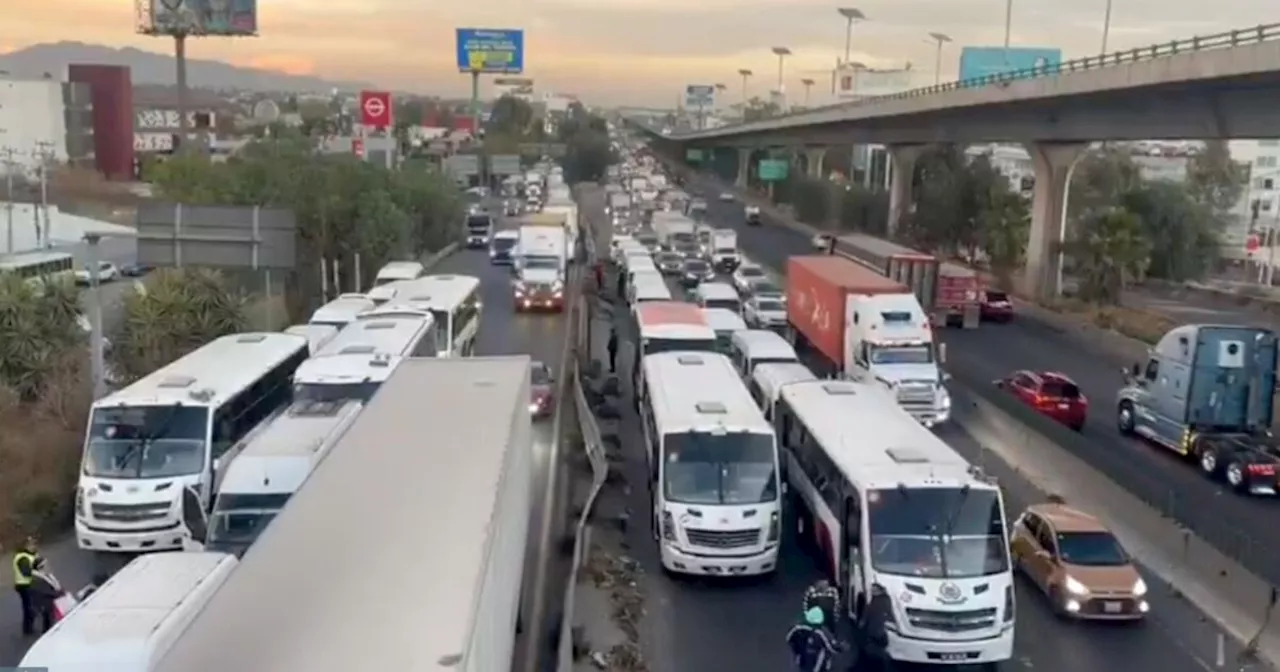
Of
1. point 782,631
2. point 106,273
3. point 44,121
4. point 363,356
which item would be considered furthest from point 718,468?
point 44,121

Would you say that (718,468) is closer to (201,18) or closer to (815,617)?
(815,617)

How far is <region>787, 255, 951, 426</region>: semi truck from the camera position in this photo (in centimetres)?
2522

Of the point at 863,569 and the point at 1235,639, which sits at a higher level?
the point at 863,569

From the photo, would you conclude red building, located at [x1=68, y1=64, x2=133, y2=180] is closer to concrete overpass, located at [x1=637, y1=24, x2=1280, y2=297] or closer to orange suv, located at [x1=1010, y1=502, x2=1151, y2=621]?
concrete overpass, located at [x1=637, y1=24, x2=1280, y2=297]

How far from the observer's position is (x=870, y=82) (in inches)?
4562

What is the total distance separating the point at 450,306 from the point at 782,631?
13.6 metres

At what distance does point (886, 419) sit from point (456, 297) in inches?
527

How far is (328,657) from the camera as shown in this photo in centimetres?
645

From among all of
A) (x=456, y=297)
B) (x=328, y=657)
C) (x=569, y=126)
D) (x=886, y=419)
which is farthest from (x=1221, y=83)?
(x=569, y=126)

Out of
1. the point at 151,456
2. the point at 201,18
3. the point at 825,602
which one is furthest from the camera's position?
the point at 201,18

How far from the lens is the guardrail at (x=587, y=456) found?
13.0 m

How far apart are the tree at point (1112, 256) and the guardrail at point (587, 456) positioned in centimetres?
2046

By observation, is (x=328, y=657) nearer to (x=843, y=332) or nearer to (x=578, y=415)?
(x=578, y=415)

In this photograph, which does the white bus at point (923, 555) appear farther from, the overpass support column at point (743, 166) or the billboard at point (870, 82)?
the overpass support column at point (743, 166)
